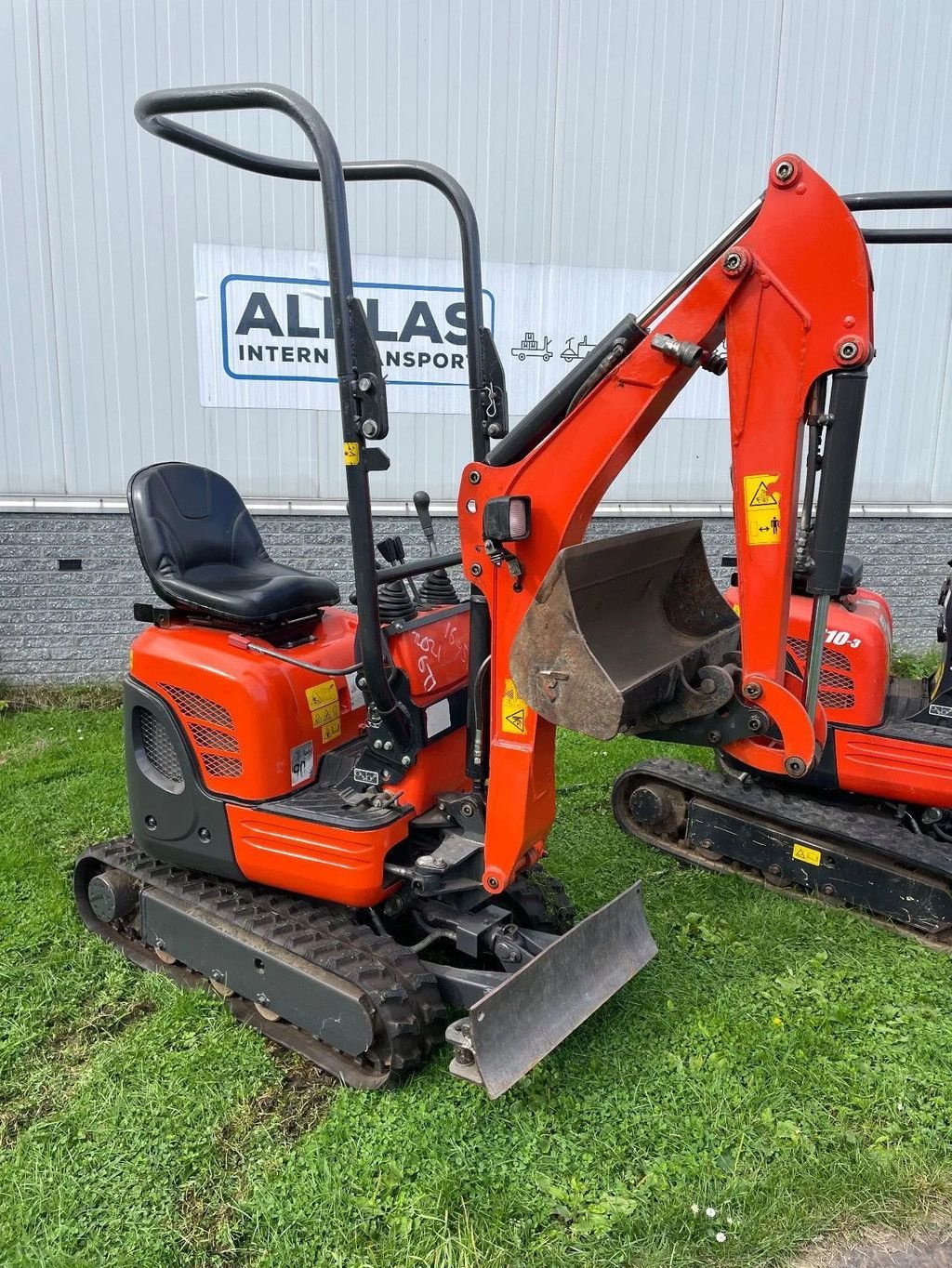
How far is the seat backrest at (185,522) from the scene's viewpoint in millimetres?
3381

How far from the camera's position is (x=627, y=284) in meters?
6.80

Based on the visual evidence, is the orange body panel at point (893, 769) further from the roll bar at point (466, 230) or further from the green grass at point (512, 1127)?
the roll bar at point (466, 230)

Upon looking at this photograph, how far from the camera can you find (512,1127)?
2.66 m

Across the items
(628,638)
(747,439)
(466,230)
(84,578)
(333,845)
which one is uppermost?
(466,230)

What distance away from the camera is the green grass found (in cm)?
233

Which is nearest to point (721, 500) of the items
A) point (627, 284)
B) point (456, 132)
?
point (627, 284)

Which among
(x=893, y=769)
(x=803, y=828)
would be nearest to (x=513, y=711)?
(x=803, y=828)

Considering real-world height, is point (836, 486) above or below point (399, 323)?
below

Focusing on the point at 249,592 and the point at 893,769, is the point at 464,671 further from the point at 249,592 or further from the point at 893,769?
the point at 893,769

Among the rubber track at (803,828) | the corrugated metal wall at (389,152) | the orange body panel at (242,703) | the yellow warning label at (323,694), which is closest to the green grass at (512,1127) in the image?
the rubber track at (803,828)

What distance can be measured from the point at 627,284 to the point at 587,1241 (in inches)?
243

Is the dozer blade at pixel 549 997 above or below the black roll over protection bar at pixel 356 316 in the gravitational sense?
below

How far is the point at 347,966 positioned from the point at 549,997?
0.63 m

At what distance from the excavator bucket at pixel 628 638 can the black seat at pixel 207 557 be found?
44.9 inches
